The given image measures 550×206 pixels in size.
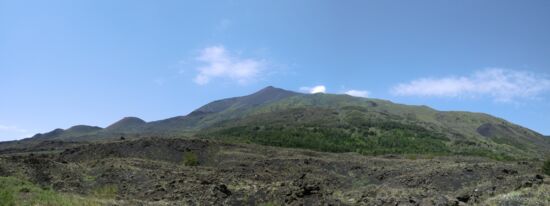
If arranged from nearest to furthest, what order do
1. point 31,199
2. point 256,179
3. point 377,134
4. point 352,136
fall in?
point 31,199 → point 256,179 → point 352,136 → point 377,134

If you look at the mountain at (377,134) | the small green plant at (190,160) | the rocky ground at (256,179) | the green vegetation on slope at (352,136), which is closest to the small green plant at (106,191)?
the rocky ground at (256,179)

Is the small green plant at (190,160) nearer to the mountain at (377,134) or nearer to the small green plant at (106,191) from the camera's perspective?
the small green plant at (106,191)

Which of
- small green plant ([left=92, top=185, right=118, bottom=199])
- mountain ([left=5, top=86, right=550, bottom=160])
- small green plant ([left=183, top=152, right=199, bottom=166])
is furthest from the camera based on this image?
mountain ([left=5, top=86, right=550, bottom=160])

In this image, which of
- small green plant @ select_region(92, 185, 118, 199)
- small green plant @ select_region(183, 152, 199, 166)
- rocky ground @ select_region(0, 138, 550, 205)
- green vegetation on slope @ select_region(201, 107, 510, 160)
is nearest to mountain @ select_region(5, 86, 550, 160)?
green vegetation on slope @ select_region(201, 107, 510, 160)

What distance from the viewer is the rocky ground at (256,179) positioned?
25.1 meters

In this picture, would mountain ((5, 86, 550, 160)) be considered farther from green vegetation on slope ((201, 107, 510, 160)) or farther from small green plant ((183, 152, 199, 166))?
small green plant ((183, 152, 199, 166))

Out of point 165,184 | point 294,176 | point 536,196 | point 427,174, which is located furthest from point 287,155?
point 536,196

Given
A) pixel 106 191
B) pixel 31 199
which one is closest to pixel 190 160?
pixel 106 191

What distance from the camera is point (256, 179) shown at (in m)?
34.8

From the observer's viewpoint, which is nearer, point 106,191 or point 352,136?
point 106,191

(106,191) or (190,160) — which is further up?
(190,160)

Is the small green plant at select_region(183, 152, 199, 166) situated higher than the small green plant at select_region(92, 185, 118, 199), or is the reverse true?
the small green plant at select_region(183, 152, 199, 166)

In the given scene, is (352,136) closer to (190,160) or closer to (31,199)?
(190,160)

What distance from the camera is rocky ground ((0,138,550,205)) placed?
990 inches
